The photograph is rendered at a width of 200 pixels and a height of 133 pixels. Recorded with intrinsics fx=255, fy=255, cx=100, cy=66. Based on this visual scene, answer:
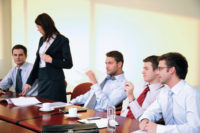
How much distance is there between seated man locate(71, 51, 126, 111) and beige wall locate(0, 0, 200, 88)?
953 mm

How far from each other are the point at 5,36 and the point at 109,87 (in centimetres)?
486

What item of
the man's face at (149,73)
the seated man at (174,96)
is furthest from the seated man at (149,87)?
the seated man at (174,96)

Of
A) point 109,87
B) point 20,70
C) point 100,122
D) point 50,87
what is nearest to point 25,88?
point 50,87

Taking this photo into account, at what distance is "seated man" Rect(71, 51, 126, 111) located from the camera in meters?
2.86

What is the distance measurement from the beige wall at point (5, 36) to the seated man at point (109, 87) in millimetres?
4545

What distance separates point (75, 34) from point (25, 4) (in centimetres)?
225

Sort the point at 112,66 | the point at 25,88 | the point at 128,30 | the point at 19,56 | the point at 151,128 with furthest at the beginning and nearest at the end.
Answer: the point at 128,30, the point at 19,56, the point at 25,88, the point at 112,66, the point at 151,128

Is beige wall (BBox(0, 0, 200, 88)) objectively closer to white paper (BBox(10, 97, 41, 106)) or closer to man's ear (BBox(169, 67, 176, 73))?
man's ear (BBox(169, 67, 176, 73))

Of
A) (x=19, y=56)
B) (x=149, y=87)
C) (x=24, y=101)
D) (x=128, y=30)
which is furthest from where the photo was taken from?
(x=128, y=30)

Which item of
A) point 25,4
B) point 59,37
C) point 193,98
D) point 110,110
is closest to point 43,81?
point 59,37

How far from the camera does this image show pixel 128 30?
412cm

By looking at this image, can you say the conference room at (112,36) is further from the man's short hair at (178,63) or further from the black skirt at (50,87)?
the man's short hair at (178,63)

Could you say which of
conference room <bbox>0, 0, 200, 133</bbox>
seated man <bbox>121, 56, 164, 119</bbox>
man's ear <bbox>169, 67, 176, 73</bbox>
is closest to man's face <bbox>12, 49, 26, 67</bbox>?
conference room <bbox>0, 0, 200, 133</bbox>

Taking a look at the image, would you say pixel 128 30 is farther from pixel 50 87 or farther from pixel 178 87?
pixel 178 87
